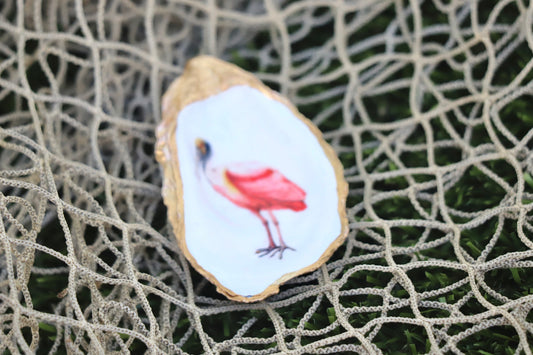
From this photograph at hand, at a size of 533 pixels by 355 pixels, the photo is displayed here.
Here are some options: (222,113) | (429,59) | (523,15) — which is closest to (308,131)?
(222,113)

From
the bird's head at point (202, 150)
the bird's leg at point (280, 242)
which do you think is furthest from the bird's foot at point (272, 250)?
the bird's head at point (202, 150)

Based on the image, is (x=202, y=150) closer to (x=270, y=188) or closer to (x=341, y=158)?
(x=270, y=188)

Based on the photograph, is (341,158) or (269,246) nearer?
(269,246)

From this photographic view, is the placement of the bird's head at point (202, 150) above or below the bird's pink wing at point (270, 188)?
above

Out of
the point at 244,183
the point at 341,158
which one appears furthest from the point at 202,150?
the point at 341,158

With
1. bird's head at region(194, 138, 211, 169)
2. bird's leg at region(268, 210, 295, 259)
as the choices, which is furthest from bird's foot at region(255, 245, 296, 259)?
bird's head at region(194, 138, 211, 169)

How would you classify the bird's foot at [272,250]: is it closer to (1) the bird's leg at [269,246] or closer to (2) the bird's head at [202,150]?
(1) the bird's leg at [269,246]

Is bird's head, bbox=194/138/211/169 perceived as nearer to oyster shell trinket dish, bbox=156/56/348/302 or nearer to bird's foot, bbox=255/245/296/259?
oyster shell trinket dish, bbox=156/56/348/302
